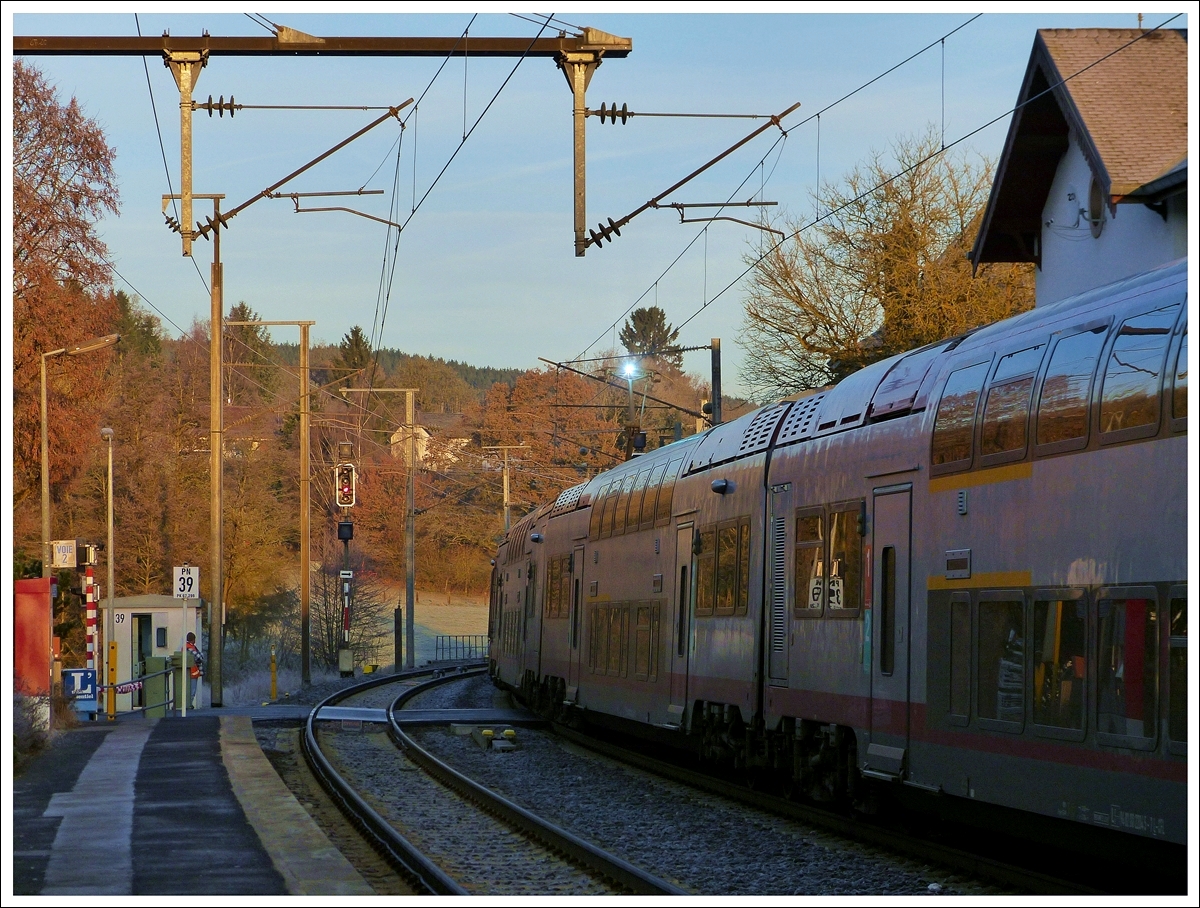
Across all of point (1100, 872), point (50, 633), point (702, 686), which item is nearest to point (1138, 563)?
point (1100, 872)

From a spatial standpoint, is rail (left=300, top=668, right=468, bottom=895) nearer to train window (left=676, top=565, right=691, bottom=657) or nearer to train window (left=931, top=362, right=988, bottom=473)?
train window (left=676, top=565, right=691, bottom=657)

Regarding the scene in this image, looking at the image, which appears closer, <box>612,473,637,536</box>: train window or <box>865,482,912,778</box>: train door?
<box>865,482,912,778</box>: train door

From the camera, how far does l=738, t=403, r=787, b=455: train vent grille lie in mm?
14539

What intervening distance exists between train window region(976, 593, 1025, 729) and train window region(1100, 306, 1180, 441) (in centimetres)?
134

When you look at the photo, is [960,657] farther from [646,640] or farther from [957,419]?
[646,640]

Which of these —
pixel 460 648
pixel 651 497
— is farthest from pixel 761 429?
pixel 460 648

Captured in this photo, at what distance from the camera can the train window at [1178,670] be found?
726cm

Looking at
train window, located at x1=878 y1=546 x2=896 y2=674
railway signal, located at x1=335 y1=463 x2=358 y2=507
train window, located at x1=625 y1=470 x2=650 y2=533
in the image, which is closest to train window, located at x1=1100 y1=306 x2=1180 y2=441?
train window, located at x1=878 y1=546 x2=896 y2=674

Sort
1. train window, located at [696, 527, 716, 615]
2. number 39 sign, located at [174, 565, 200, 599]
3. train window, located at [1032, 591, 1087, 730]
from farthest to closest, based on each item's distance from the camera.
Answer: number 39 sign, located at [174, 565, 200, 599]
train window, located at [696, 527, 716, 615]
train window, located at [1032, 591, 1087, 730]

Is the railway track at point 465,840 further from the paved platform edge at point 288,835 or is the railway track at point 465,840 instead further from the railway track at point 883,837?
the railway track at point 883,837

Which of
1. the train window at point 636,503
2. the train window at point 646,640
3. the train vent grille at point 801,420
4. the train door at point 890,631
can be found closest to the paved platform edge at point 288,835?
the train door at point 890,631

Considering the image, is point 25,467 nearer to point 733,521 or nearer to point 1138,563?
point 733,521

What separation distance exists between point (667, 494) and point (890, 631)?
721 cm

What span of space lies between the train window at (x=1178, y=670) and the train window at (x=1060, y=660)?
2.79 feet
